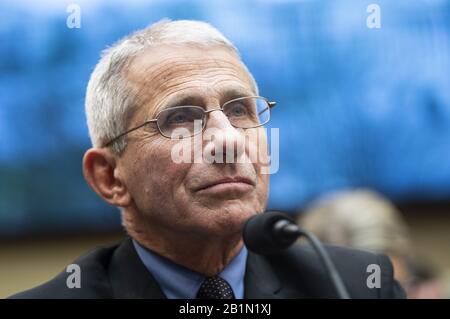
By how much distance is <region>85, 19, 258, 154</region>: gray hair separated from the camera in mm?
1835

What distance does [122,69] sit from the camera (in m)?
1.84

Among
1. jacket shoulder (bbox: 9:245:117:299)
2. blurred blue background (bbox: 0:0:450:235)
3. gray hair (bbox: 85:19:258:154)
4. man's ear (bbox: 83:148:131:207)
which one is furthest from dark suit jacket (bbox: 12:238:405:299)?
blurred blue background (bbox: 0:0:450:235)

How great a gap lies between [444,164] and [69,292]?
9.83 ft

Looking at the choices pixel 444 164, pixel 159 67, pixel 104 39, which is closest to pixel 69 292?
pixel 159 67

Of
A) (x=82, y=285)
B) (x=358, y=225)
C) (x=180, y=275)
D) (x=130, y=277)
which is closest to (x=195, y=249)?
(x=180, y=275)

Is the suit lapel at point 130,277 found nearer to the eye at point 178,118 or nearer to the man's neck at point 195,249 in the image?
the man's neck at point 195,249

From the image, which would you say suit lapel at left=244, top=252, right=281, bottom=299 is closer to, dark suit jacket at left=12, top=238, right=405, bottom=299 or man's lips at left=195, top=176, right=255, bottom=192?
dark suit jacket at left=12, top=238, right=405, bottom=299

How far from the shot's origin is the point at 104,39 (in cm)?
373

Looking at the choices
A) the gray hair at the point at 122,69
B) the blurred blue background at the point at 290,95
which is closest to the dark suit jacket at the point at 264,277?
the gray hair at the point at 122,69

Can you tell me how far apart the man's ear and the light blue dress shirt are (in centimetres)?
13

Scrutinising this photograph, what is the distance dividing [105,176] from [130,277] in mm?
268

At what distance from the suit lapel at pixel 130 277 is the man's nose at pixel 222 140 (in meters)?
0.37

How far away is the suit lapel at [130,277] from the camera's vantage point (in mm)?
1842
